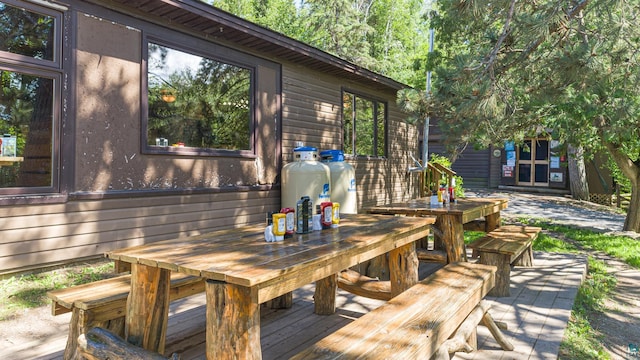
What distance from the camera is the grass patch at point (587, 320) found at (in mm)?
2867

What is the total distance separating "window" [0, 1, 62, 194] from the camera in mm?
3883

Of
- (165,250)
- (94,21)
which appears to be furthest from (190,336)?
(94,21)

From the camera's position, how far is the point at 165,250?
216 centimetres

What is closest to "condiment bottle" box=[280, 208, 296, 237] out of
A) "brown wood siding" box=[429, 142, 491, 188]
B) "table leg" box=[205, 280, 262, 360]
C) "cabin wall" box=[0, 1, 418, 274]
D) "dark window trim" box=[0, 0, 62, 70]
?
"table leg" box=[205, 280, 262, 360]

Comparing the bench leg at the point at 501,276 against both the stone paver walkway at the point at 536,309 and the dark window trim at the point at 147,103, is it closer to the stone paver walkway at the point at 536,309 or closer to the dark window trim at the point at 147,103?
the stone paver walkway at the point at 536,309

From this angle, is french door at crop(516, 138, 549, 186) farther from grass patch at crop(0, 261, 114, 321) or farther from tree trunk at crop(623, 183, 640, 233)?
grass patch at crop(0, 261, 114, 321)

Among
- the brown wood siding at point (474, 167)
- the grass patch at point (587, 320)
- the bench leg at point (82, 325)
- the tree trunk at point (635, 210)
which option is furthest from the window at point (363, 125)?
the brown wood siding at point (474, 167)

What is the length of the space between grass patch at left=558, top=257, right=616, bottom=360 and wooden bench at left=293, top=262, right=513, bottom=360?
0.52m

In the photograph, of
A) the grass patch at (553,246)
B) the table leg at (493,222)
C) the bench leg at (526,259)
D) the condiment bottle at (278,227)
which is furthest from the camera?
the grass patch at (553,246)

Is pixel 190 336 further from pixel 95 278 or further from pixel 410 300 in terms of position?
pixel 95 278

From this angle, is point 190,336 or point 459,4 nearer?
point 190,336

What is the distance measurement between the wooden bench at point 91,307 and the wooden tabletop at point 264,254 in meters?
0.29

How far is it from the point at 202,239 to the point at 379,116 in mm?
7530

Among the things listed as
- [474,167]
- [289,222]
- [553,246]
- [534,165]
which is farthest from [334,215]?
[474,167]
